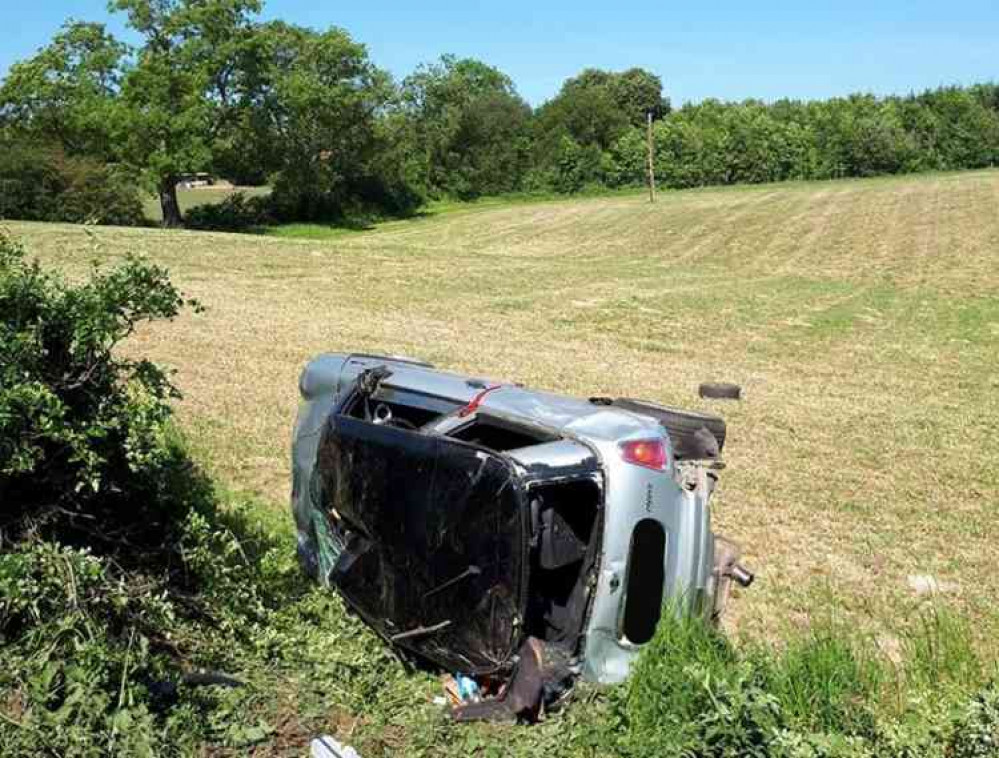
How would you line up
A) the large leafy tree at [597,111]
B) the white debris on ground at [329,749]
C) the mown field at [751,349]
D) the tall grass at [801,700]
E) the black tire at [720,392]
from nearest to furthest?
the tall grass at [801,700]
the white debris on ground at [329,749]
the mown field at [751,349]
the black tire at [720,392]
the large leafy tree at [597,111]

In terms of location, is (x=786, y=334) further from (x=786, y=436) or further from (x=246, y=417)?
(x=246, y=417)

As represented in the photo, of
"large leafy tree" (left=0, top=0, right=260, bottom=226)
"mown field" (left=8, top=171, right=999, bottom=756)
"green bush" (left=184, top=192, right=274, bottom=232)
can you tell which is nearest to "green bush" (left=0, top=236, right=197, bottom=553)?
"mown field" (left=8, top=171, right=999, bottom=756)

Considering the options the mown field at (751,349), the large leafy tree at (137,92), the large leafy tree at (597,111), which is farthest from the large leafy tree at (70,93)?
the large leafy tree at (597,111)

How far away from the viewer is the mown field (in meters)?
6.76

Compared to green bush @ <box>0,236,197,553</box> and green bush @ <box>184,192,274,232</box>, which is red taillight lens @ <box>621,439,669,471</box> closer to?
green bush @ <box>0,236,197,553</box>

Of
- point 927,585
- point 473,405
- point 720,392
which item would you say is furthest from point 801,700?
point 720,392

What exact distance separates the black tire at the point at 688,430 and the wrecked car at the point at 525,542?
40 cm

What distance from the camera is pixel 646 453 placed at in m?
4.05

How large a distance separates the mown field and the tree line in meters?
14.2

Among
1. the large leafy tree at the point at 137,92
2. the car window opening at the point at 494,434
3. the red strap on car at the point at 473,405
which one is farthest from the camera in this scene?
the large leafy tree at the point at 137,92

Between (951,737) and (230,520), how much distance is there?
13.9ft

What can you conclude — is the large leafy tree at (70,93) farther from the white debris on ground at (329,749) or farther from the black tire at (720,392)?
the white debris on ground at (329,749)

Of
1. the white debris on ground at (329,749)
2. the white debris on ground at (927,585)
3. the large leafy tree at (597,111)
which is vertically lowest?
the white debris on ground at (927,585)

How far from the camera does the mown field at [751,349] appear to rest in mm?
6762
